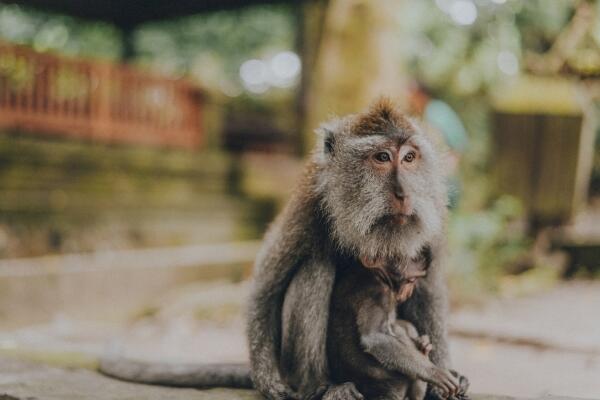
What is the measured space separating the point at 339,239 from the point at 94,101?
8105 millimetres

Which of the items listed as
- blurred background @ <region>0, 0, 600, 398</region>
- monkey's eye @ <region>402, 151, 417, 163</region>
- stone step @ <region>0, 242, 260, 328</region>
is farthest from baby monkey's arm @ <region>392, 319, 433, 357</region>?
stone step @ <region>0, 242, 260, 328</region>

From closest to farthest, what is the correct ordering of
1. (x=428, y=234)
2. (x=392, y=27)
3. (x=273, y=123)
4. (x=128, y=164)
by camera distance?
(x=428, y=234)
(x=392, y=27)
(x=128, y=164)
(x=273, y=123)

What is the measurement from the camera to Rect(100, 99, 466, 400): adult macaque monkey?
269 centimetres

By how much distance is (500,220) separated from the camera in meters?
8.69

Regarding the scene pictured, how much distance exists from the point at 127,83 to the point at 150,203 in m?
1.81

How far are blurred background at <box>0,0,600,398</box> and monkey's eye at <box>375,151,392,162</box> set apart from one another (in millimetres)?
2231

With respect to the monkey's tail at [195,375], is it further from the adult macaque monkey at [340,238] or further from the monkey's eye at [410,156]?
the monkey's eye at [410,156]

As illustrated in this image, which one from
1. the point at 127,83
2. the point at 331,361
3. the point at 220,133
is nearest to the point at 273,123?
the point at 220,133

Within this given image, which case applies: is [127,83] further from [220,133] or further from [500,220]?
[500,220]

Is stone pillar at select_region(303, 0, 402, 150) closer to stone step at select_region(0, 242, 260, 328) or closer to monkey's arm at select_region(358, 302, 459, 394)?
stone step at select_region(0, 242, 260, 328)

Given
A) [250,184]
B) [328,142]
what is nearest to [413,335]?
[328,142]

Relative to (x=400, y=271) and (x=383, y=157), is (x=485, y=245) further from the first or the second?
(x=383, y=157)

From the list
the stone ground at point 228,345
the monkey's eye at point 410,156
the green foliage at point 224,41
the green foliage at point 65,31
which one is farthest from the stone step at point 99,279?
the green foliage at point 224,41

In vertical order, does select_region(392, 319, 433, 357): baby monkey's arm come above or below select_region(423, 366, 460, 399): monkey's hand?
above
